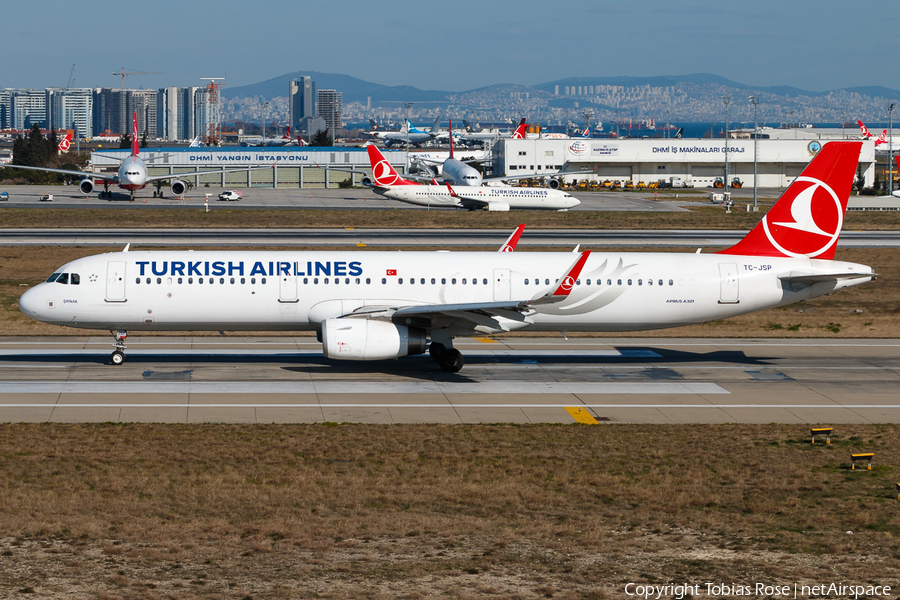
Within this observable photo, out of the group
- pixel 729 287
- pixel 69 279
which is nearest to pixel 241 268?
pixel 69 279

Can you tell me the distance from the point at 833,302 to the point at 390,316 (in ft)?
94.4

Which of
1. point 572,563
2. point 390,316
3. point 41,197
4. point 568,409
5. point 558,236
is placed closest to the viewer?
point 572,563

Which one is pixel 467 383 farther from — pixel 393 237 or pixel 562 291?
pixel 393 237

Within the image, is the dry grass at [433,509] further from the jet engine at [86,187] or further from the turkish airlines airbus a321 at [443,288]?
the jet engine at [86,187]

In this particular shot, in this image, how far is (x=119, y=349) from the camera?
113ft

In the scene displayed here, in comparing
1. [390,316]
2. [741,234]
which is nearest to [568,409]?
[390,316]

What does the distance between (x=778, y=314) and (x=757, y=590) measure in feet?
120

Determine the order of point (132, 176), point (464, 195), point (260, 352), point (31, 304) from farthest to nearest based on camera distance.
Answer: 1. point (132, 176)
2. point (464, 195)
3. point (260, 352)
4. point (31, 304)

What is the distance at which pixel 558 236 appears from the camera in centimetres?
7494

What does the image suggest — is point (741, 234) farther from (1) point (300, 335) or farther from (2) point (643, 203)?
(1) point (300, 335)

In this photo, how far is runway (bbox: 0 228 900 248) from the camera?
216 feet

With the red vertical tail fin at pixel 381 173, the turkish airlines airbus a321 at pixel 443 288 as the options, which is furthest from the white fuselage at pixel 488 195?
the turkish airlines airbus a321 at pixel 443 288

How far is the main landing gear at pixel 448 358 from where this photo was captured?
33.7 metres

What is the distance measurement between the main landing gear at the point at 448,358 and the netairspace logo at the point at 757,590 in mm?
19704
